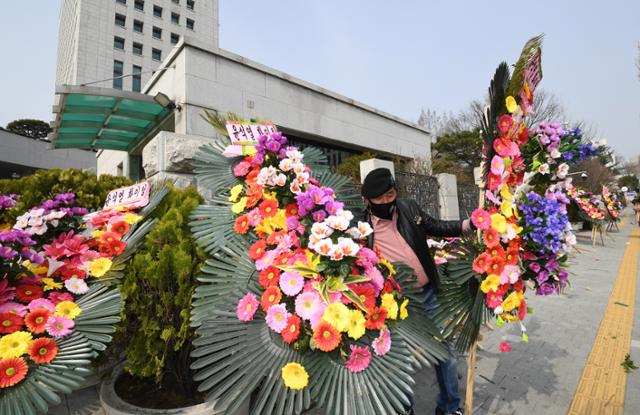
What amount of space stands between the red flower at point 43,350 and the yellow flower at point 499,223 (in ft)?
7.77

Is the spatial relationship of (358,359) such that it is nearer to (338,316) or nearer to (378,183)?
(338,316)

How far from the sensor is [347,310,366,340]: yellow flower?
1373mm

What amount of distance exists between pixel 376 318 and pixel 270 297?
0.51 metres

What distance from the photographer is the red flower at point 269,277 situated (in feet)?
5.14

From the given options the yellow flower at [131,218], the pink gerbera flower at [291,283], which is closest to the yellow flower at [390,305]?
the pink gerbera flower at [291,283]

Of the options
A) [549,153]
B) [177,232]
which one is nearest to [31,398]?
[177,232]

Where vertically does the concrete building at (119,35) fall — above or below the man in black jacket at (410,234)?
above

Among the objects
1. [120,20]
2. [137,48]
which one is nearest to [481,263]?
[137,48]

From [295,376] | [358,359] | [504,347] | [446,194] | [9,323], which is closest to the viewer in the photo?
[295,376]

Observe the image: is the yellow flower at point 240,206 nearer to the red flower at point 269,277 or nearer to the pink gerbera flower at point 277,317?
the red flower at point 269,277

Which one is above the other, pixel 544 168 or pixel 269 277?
pixel 544 168

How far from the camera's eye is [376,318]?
1.50 m

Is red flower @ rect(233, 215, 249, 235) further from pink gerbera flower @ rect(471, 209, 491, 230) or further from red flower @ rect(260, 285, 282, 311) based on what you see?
pink gerbera flower @ rect(471, 209, 491, 230)

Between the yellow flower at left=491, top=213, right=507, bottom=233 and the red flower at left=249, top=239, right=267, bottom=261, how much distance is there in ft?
4.36
